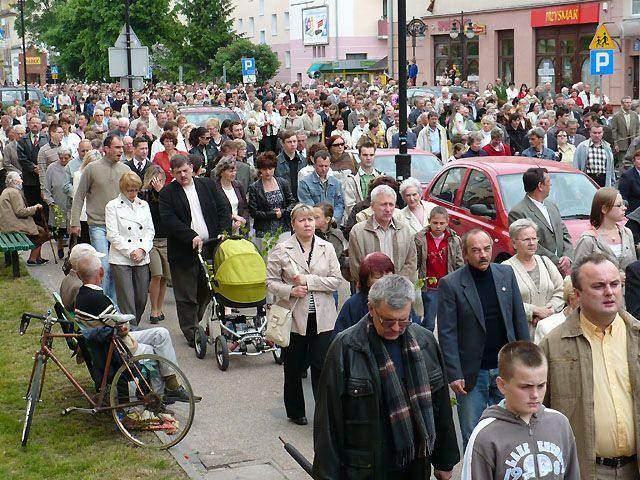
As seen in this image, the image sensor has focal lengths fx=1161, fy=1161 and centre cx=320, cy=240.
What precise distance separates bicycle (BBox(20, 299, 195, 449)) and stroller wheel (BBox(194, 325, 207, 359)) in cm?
269

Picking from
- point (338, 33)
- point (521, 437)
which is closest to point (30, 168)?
point (521, 437)

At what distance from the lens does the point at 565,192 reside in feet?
44.4

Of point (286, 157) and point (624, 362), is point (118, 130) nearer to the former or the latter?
point (286, 157)

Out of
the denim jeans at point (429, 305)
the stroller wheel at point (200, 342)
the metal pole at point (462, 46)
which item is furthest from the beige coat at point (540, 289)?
the metal pole at point (462, 46)

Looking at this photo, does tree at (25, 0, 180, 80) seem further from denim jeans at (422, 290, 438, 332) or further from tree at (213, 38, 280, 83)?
denim jeans at (422, 290, 438, 332)

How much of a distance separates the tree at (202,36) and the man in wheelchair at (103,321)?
66606 mm

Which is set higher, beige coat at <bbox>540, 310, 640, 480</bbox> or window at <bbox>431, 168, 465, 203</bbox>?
window at <bbox>431, 168, 465, 203</bbox>

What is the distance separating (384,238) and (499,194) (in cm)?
338

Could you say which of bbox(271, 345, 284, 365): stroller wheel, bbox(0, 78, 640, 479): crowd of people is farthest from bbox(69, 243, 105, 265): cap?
bbox(271, 345, 284, 365): stroller wheel

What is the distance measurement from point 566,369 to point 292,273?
13.1 ft

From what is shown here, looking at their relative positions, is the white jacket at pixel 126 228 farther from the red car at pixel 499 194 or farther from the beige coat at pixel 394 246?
the red car at pixel 499 194

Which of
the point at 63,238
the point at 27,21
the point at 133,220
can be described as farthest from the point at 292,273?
the point at 27,21

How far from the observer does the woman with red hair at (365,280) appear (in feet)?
22.7

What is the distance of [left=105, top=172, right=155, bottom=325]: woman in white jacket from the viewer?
1207 cm
